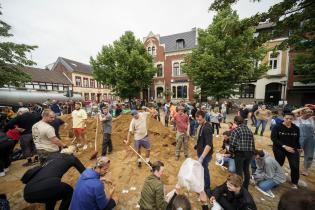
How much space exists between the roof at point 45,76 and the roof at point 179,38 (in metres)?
20.6

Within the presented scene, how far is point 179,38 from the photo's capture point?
26109mm

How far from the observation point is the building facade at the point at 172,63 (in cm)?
2561

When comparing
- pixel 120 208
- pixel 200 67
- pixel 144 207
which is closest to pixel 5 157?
pixel 120 208

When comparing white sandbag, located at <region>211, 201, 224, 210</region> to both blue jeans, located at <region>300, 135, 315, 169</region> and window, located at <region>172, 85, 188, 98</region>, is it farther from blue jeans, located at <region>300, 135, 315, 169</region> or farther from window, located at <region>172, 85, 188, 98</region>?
window, located at <region>172, 85, 188, 98</region>

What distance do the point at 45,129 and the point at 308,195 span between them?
179 inches

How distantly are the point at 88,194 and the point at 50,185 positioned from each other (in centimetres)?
70

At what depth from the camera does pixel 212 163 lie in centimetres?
575

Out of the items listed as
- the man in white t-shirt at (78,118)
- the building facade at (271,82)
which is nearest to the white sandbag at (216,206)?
the man in white t-shirt at (78,118)

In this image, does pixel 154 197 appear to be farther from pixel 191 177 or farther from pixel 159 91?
pixel 159 91

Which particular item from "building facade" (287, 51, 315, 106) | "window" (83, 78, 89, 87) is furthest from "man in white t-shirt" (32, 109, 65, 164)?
"window" (83, 78, 89, 87)

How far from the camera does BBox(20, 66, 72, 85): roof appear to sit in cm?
2627

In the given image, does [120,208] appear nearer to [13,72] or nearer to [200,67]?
[13,72]

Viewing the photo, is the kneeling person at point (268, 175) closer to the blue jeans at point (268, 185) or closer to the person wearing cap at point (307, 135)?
the blue jeans at point (268, 185)

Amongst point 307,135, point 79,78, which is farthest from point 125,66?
point 307,135
